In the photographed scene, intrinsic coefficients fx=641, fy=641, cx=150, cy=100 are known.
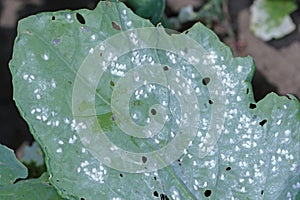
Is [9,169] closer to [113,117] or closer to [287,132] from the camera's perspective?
[113,117]

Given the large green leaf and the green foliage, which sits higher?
the large green leaf

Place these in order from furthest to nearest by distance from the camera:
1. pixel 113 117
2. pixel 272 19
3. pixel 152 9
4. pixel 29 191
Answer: pixel 272 19, pixel 152 9, pixel 29 191, pixel 113 117

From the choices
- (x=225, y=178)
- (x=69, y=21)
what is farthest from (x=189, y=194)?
(x=69, y=21)

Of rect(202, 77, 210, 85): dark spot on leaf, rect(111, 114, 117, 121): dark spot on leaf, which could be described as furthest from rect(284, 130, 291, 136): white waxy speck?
rect(111, 114, 117, 121): dark spot on leaf

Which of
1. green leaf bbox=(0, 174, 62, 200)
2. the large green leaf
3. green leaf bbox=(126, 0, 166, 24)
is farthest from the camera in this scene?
green leaf bbox=(126, 0, 166, 24)

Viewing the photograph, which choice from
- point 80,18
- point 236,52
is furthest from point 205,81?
point 236,52

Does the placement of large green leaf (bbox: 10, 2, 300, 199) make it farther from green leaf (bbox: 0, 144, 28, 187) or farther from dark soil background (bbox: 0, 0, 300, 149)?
dark soil background (bbox: 0, 0, 300, 149)
